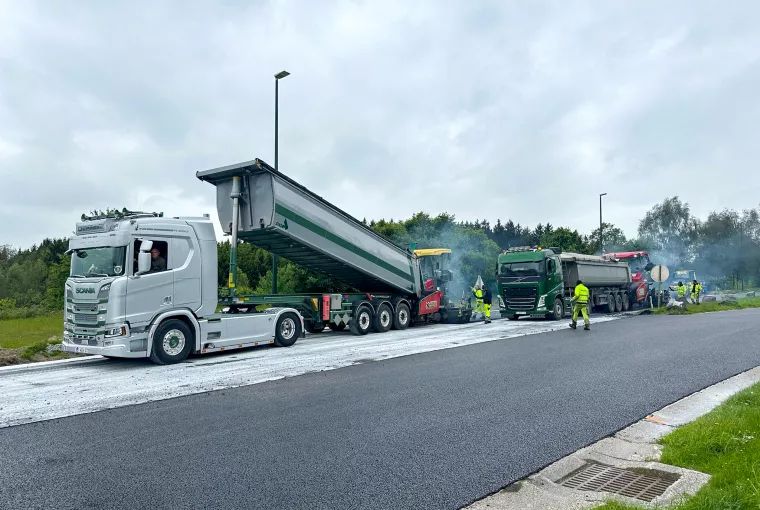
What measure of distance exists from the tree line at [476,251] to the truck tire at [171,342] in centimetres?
255

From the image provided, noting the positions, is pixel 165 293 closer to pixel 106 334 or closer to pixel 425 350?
pixel 106 334

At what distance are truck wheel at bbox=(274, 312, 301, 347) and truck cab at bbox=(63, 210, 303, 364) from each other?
5.09ft

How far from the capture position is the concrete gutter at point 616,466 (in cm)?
396

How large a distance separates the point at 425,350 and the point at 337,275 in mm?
5265

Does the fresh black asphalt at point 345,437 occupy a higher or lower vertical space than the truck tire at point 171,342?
lower

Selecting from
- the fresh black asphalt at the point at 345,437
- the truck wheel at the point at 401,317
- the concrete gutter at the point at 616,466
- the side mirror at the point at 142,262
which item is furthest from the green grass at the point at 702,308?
the side mirror at the point at 142,262

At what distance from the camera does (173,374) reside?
9.49 m

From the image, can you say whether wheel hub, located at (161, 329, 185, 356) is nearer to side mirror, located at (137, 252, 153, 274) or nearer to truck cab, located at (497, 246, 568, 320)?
side mirror, located at (137, 252, 153, 274)

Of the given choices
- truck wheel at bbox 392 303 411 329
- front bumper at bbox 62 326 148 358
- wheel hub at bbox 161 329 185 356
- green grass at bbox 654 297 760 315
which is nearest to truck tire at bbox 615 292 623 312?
green grass at bbox 654 297 760 315

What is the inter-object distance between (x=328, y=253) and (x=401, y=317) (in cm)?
436

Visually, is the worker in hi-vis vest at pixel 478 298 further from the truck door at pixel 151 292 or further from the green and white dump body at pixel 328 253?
the truck door at pixel 151 292

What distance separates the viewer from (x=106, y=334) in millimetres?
9984

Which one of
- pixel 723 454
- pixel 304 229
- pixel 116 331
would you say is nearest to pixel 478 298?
pixel 304 229

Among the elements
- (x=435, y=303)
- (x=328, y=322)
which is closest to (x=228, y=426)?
(x=328, y=322)
